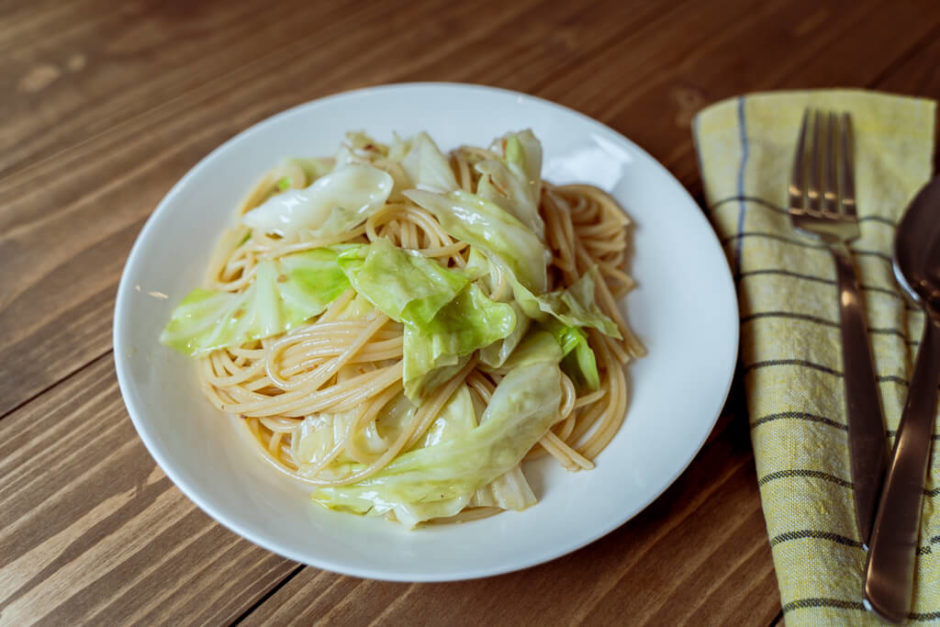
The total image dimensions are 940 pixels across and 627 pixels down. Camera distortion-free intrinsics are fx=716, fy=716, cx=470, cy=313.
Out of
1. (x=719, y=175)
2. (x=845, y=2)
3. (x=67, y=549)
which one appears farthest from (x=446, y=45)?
(x=67, y=549)

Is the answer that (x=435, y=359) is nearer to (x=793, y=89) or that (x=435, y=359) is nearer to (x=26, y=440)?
(x=26, y=440)

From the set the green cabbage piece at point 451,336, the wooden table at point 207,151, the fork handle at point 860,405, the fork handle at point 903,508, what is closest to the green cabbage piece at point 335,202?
the green cabbage piece at point 451,336

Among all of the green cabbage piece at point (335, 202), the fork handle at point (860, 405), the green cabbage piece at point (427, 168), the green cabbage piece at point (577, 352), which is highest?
the green cabbage piece at point (335, 202)

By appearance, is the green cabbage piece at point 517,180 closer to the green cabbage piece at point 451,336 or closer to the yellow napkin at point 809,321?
the green cabbage piece at point 451,336

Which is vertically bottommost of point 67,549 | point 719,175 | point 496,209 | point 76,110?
point 719,175

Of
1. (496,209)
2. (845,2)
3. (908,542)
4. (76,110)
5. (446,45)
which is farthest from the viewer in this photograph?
(845,2)

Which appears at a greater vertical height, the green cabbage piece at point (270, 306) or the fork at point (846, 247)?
the green cabbage piece at point (270, 306)

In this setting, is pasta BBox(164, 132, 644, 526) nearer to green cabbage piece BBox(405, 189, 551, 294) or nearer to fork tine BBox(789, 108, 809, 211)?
green cabbage piece BBox(405, 189, 551, 294)
